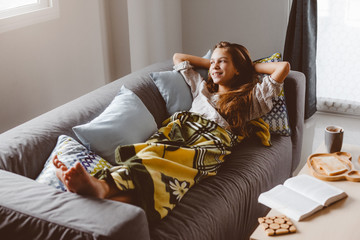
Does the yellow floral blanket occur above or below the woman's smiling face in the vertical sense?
below

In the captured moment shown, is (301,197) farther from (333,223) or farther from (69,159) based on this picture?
(69,159)

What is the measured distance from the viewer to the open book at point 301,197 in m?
1.81

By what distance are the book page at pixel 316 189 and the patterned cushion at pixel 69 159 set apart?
2.59 ft

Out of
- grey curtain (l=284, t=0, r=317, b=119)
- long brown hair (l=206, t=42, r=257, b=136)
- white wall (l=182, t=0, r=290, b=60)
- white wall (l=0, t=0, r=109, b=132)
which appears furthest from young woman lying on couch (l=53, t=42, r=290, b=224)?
white wall (l=182, t=0, r=290, b=60)

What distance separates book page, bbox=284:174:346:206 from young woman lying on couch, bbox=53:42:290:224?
38 cm

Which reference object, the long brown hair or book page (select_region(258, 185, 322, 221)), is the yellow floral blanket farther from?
book page (select_region(258, 185, 322, 221))

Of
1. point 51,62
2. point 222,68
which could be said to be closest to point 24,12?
point 51,62

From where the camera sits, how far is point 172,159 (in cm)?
206

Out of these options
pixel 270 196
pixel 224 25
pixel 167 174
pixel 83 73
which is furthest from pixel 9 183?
pixel 224 25

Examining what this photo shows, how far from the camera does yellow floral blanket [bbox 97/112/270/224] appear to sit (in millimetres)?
1822

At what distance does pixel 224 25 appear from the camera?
12.9 ft

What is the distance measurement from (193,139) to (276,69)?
629 millimetres

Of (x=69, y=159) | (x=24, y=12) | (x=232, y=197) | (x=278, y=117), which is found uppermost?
(x=24, y=12)

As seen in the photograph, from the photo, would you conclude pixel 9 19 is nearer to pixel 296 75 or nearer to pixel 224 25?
pixel 296 75
